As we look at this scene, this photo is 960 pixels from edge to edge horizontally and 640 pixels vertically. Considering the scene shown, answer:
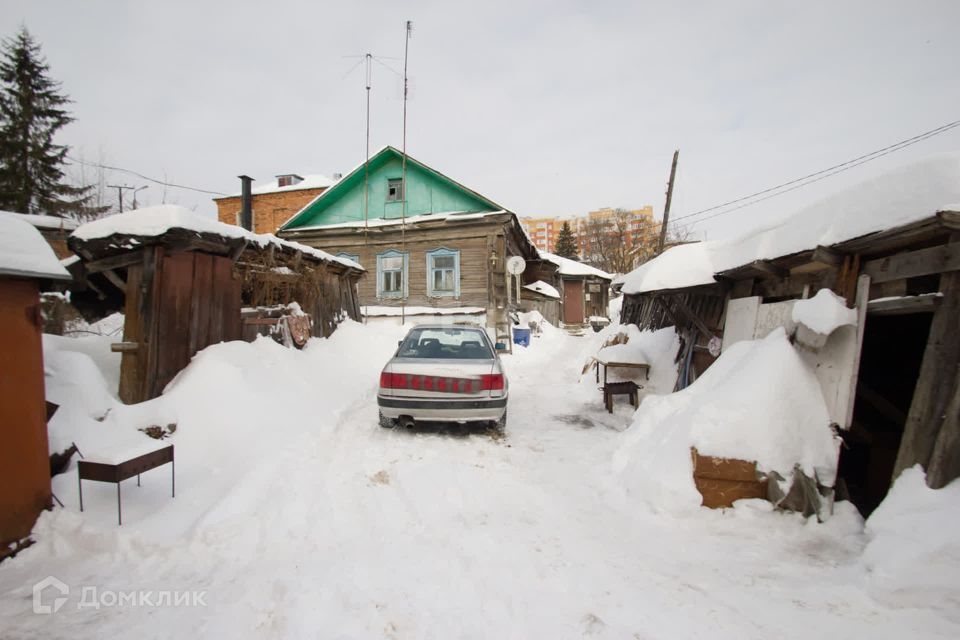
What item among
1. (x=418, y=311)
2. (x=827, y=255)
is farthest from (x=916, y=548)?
(x=418, y=311)

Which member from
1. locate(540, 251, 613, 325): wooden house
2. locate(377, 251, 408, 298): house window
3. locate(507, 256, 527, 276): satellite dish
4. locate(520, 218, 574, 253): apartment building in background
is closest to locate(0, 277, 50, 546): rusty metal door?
locate(507, 256, 527, 276): satellite dish

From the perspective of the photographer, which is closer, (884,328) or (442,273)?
(884,328)

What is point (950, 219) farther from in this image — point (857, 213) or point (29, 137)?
point (29, 137)

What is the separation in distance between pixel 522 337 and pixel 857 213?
12.7 metres

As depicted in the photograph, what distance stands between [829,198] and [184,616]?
6396mm

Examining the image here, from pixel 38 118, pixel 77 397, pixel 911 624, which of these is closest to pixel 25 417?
pixel 77 397

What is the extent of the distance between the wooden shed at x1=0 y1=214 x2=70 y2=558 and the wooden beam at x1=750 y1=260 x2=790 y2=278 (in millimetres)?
6723

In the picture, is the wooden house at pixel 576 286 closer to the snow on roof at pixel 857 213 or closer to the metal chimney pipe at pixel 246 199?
the metal chimney pipe at pixel 246 199

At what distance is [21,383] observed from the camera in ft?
10.2

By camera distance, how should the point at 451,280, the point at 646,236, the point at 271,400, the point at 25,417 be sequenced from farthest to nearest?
the point at 646,236
the point at 451,280
the point at 271,400
the point at 25,417

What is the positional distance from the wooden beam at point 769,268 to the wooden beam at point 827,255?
0.76 metres

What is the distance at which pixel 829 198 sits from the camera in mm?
4312

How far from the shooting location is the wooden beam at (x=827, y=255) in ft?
13.2

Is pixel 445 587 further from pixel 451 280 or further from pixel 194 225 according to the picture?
pixel 451 280
